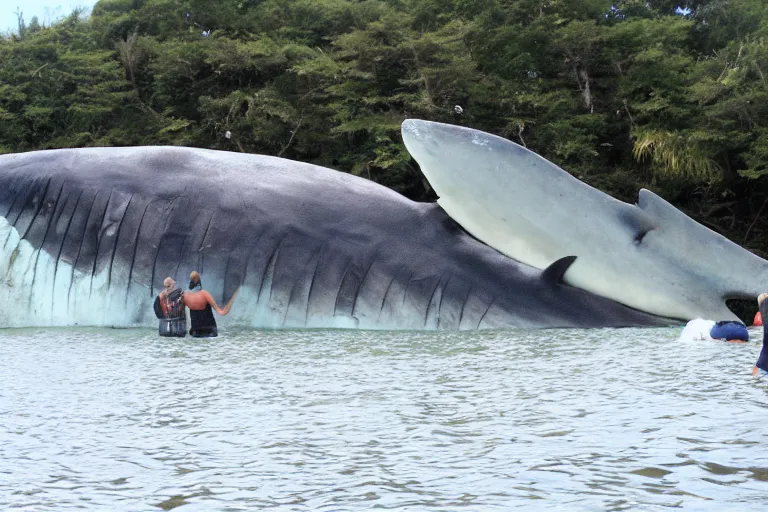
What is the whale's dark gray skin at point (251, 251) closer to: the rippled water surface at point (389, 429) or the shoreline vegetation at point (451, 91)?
the rippled water surface at point (389, 429)

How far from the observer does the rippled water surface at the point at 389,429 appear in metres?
4.89

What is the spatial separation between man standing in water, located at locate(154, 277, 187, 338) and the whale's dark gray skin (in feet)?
2.48

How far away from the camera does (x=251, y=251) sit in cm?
1298

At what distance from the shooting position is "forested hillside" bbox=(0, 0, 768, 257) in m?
24.0

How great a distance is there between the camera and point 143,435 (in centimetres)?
629

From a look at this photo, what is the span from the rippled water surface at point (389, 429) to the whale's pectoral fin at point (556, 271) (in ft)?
6.56

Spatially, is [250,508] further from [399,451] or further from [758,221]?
[758,221]

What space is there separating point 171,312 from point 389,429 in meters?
6.49

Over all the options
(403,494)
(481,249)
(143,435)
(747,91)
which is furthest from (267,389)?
(747,91)

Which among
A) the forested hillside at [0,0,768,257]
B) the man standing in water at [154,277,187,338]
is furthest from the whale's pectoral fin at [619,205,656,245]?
the forested hillside at [0,0,768,257]

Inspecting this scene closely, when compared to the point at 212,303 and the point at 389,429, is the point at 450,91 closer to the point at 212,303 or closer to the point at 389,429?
the point at 212,303

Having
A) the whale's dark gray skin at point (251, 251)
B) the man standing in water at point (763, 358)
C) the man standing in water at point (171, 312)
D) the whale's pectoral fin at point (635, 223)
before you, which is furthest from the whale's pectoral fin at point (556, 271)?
the man standing in water at point (171, 312)

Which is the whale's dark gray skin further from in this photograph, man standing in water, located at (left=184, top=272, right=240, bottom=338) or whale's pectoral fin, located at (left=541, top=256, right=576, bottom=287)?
man standing in water, located at (left=184, top=272, right=240, bottom=338)

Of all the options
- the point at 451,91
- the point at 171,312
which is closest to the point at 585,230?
the point at 171,312
